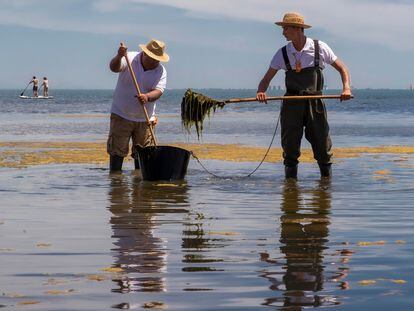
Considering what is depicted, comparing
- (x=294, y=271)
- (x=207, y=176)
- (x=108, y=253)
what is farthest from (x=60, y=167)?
(x=294, y=271)

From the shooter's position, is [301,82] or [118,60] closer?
[301,82]

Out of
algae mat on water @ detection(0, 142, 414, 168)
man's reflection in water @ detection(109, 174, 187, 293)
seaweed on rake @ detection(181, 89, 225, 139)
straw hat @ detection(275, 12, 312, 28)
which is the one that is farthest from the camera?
algae mat on water @ detection(0, 142, 414, 168)

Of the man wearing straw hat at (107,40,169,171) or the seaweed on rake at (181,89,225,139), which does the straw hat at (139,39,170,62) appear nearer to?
the man wearing straw hat at (107,40,169,171)

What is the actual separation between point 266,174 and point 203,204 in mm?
3546

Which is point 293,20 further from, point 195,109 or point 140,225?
point 140,225

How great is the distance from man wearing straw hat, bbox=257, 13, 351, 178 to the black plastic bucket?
3.96 feet

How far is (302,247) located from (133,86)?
5.13m

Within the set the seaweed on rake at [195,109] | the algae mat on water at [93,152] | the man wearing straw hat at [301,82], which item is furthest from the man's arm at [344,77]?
the algae mat on water at [93,152]

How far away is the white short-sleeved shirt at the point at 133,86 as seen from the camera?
10.7 meters

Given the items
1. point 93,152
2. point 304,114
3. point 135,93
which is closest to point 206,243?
point 304,114

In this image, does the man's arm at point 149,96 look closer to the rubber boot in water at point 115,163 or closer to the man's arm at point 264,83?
the rubber boot in water at point 115,163

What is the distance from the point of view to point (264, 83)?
32.8ft

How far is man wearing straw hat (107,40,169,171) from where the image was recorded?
10.4 m

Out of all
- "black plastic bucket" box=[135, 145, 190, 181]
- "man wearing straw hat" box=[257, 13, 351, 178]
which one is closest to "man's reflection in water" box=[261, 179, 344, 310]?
"man wearing straw hat" box=[257, 13, 351, 178]
